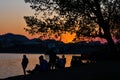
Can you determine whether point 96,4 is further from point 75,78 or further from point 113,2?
point 75,78

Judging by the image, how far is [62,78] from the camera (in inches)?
1209

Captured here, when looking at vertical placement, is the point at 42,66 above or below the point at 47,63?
below

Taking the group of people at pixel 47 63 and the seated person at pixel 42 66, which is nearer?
the seated person at pixel 42 66

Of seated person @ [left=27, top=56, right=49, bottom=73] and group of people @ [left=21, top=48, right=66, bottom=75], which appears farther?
group of people @ [left=21, top=48, right=66, bottom=75]

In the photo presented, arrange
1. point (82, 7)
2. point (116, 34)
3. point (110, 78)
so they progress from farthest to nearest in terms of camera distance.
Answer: point (116, 34)
point (82, 7)
point (110, 78)

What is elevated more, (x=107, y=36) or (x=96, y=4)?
(x=96, y=4)

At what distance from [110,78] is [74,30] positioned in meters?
23.4

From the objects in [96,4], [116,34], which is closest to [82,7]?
[96,4]

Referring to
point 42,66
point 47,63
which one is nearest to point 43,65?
point 42,66

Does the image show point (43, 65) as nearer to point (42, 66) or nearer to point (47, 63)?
point (42, 66)

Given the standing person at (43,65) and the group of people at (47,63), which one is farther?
the group of people at (47,63)

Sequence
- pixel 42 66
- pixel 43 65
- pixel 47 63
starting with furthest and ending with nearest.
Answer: pixel 47 63, pixel 42 66, pixel 43 65

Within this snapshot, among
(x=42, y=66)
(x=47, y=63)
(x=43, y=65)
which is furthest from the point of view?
(x=47, y=63)

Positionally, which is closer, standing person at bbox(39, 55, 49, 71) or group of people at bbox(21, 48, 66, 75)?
standing person at bbox(39, 55, 49, 71)
